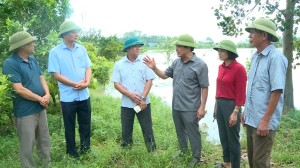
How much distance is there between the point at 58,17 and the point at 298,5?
505 cm

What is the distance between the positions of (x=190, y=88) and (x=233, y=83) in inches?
21.1

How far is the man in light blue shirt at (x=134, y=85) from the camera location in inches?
169

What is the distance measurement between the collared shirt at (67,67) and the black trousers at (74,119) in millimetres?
88

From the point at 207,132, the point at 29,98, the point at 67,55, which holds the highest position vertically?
the point at 67,55

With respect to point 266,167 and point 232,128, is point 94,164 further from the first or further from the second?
point 266,167

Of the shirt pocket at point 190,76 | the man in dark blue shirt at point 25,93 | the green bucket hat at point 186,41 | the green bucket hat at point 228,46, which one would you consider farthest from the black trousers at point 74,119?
the green bucket hat at point 228,46

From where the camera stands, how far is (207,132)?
6.66 meters

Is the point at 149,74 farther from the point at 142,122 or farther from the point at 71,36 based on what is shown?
the point at 71,36

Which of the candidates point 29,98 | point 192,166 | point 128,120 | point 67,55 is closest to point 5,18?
point 67,55

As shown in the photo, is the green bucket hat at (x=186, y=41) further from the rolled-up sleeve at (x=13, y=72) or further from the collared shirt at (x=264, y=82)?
the rolled-up sleeve at (x=13, y=72)

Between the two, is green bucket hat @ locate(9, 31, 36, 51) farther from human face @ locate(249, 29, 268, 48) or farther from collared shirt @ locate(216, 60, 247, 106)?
human face @ locate(249, 29, 268, 48)

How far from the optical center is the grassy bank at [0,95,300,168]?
13.5 feet

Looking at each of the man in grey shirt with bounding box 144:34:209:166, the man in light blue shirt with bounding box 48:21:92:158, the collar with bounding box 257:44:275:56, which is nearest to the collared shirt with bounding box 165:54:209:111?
the man in grey shirt with bounding box 144:34:209:166

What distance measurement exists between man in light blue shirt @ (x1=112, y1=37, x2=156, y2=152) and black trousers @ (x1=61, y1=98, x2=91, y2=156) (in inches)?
20.3
